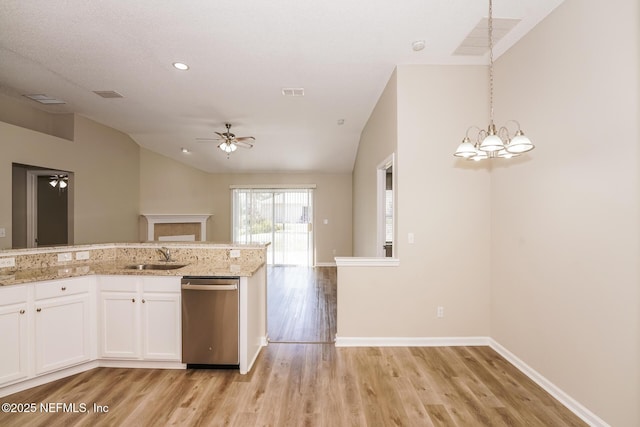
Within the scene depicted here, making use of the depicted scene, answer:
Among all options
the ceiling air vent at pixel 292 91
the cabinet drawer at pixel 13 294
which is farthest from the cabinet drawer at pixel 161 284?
the ceiling air vent at pixel 292 91

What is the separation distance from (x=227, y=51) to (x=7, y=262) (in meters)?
2.89

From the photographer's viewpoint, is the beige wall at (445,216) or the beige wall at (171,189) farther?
the beige wall at (171,189)

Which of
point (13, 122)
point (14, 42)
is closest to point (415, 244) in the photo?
point (14, 42)

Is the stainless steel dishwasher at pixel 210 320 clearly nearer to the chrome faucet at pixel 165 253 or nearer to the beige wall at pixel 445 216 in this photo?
the chrome faucet at pixel 165 253

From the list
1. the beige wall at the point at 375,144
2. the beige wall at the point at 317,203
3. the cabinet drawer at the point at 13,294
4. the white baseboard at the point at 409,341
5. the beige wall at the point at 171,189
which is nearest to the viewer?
the cabinet drawer at the point at 13,294

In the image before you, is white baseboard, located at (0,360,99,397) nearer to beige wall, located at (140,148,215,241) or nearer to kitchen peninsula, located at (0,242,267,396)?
kitchen peninsula, located at (0,242,267,396)

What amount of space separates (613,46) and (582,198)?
3.30ft

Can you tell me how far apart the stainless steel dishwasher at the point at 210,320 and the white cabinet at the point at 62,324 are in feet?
2.99

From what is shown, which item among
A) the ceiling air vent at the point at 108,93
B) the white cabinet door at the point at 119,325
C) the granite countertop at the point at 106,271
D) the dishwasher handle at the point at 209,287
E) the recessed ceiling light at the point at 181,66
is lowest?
the white cabinet door at the point at 119,325

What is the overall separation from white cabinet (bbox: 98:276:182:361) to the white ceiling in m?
2.21

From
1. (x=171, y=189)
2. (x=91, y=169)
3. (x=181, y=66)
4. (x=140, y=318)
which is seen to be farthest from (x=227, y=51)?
(x=171, y=189)

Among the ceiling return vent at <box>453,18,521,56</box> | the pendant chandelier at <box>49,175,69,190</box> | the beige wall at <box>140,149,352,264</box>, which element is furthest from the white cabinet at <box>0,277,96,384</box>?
the beige wall at <box>140,149,352,264</box>

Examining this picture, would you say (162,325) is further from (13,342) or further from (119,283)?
(13,342)

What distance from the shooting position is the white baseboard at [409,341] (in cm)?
303
